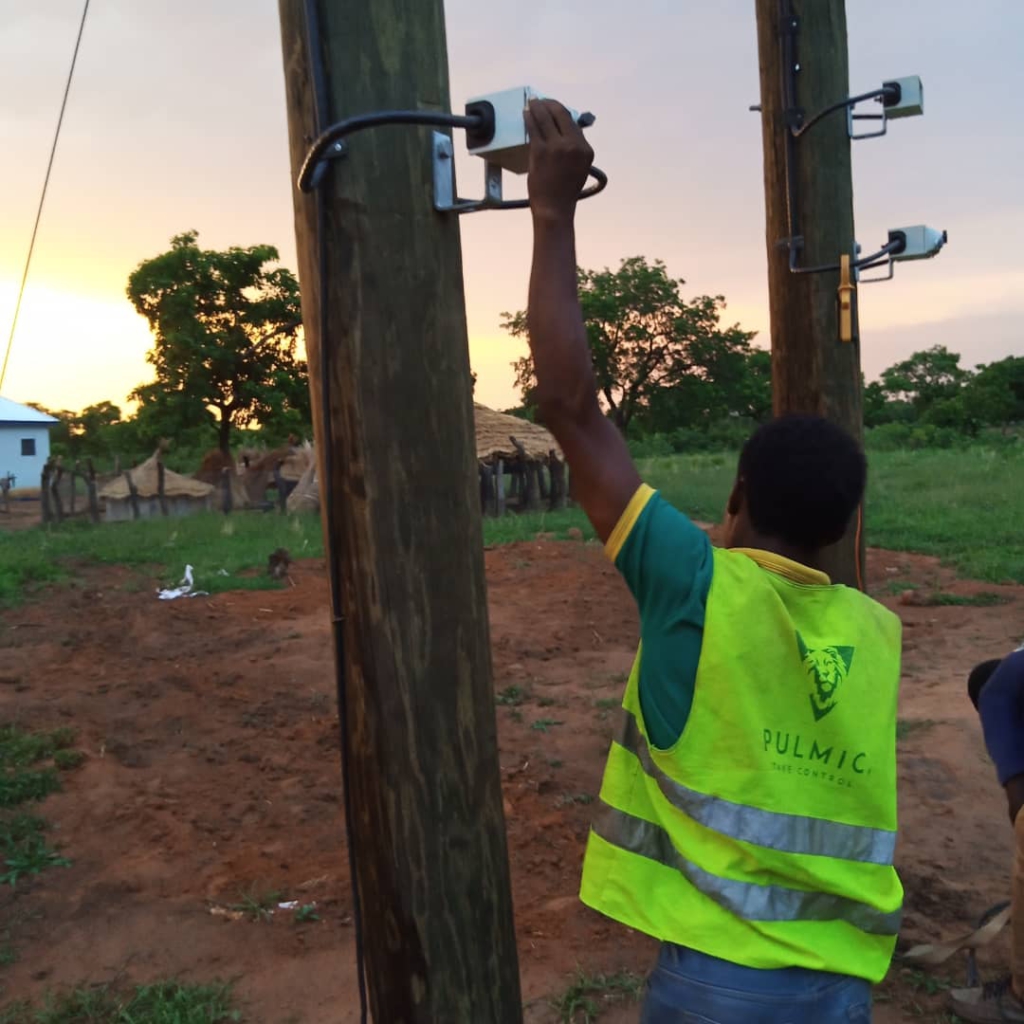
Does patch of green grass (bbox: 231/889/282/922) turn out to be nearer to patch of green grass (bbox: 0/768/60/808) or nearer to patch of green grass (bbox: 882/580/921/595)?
patch of green grass (bbox: 0/768/60/808)

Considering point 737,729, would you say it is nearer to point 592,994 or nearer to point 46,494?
point 592,994

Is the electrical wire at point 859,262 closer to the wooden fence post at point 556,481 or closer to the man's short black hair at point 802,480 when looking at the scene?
the man's short black hair at point 802,480

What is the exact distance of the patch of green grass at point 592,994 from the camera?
3391 mm

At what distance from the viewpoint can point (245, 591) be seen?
1117cm

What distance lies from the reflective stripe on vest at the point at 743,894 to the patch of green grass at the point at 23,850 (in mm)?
3862

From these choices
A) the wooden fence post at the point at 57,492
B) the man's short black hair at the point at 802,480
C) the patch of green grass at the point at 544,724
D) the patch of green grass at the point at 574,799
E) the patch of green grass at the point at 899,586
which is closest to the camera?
the man's short black hair at the point at 802,480

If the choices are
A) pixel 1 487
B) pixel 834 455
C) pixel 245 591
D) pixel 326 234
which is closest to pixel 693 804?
pixel 834 455

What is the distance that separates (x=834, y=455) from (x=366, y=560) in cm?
82

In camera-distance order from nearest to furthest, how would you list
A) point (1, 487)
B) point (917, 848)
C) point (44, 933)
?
point (44, 933), point (917, 848), point (1, 487)

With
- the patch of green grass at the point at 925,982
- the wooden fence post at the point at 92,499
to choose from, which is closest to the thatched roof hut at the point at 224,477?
the wooden fence post at the point at 92,499

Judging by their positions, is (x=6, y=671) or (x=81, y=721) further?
(x=6, y=671)

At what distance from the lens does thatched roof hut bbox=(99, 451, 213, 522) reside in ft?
72.1

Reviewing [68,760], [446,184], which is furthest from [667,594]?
[68,760]

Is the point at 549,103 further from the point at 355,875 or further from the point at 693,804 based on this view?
the point at 355,875
